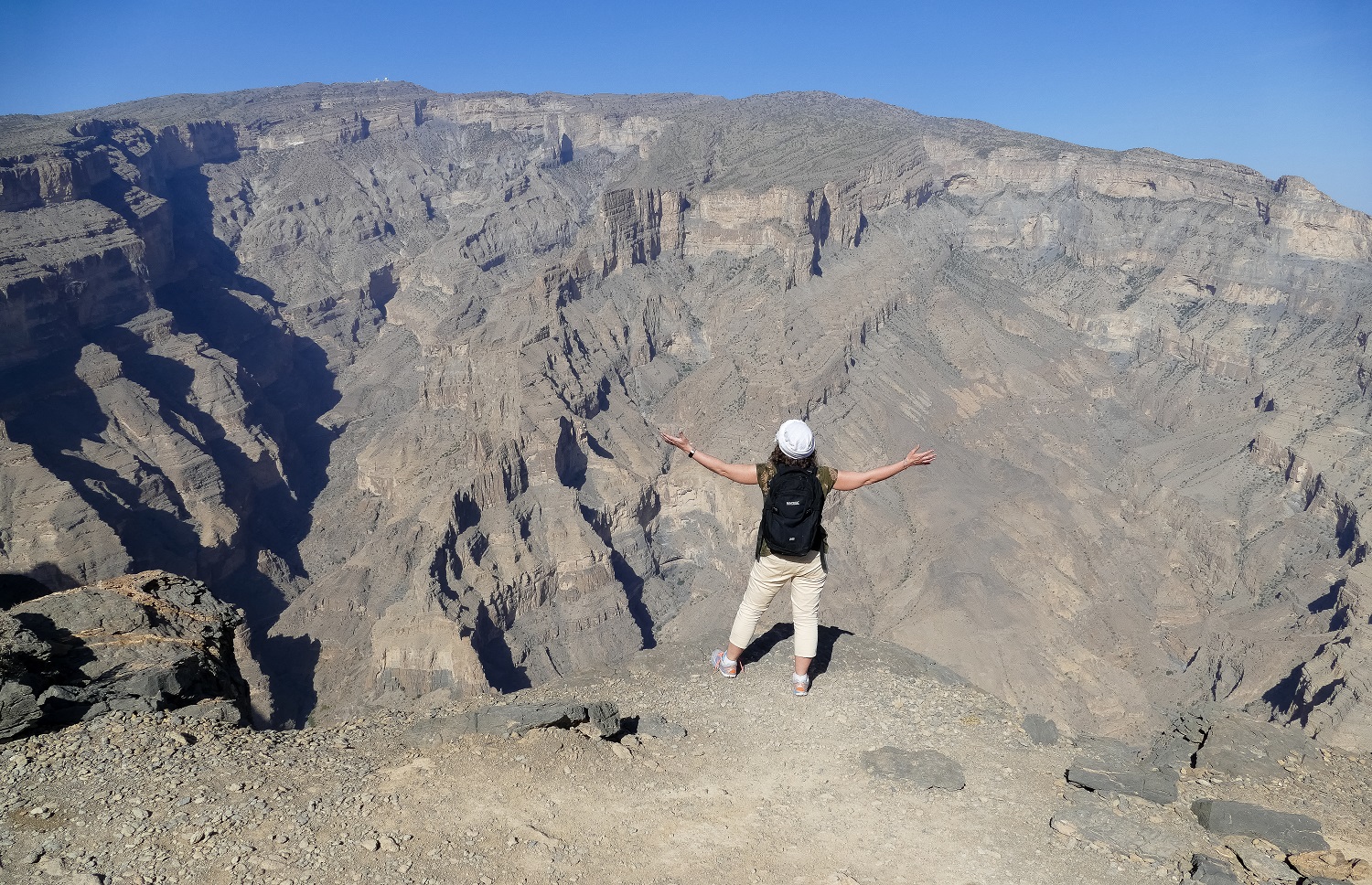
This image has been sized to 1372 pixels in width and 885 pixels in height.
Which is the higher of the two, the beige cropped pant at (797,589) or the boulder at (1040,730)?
the beige cropped pant at (797,589)

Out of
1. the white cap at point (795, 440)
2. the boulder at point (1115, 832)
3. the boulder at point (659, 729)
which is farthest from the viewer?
the boulder at point (659, 729)

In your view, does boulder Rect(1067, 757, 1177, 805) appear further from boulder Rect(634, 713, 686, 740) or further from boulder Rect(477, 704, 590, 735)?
boulder Rect(477, 704, 590, 735)

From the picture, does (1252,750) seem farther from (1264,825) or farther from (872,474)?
(872,474)

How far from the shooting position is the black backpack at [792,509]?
32.7 ft

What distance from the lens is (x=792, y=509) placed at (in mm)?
10047

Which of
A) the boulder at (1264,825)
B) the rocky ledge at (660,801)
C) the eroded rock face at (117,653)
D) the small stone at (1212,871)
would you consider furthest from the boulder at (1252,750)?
the eroded rock face at (117,653)

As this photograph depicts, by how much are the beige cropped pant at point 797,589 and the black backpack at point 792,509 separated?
1.06 ft

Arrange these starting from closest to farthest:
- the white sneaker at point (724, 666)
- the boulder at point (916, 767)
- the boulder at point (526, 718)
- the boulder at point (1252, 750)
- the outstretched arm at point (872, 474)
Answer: the boulder at point (916, 767)
the outstretched arm at point (872, 474)
the boulder at point (1252, 750)
the boulder at point (526, 718)
the white sneaker at point (724, 666)

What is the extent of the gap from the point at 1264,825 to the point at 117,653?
15258mm

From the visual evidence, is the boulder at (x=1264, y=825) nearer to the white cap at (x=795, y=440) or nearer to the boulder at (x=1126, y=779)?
the boulder at (x=1126, y=779)

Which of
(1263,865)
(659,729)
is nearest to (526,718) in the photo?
(659,729)

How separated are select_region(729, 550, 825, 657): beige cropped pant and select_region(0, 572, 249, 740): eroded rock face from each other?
23.3ft

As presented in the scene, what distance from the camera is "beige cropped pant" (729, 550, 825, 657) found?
1068cm

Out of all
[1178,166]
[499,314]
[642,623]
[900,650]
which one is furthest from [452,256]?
[900,650]
